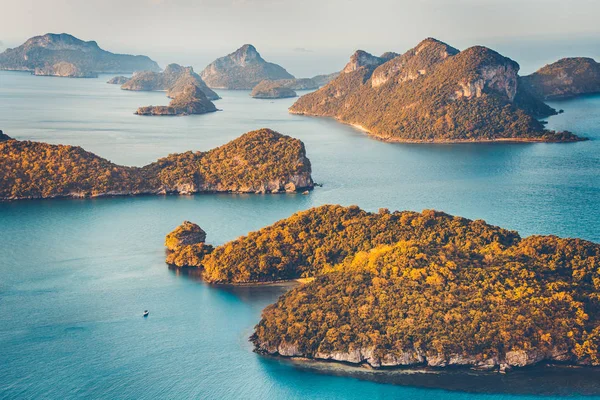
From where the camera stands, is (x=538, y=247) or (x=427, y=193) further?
(x=427, y=193)

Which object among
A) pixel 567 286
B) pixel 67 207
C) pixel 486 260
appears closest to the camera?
pixel 567 286

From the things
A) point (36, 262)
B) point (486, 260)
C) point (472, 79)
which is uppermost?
point (472, 79)

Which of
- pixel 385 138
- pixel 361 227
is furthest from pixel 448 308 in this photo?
pixel 385 138

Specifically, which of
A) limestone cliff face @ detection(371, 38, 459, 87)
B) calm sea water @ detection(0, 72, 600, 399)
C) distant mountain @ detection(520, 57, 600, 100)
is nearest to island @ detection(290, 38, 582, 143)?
limestone cliff face @ detection(371, 38, 459, 87)

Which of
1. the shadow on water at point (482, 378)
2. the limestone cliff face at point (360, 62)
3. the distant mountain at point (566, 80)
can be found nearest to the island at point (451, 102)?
the limestone cliff face at point (360, 62)

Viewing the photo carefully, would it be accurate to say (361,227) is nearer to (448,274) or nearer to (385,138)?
(448,274)

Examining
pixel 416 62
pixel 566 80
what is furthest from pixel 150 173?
pixel 566 80

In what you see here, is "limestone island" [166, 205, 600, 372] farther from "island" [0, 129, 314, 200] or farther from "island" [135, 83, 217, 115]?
"island" [135, 83, 217, 115]
